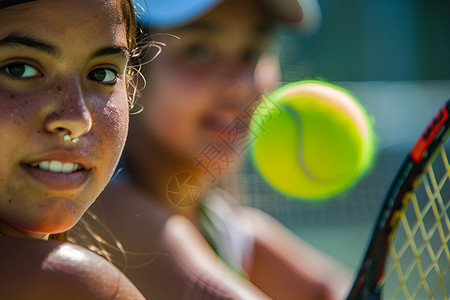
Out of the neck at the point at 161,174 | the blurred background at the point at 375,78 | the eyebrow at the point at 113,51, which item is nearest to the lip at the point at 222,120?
the neck at the point at 161,174

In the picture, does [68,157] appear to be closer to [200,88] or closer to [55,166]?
[55,166]

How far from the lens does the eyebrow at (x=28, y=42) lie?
0.76 meters

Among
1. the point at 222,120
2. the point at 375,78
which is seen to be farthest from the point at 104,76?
the point at 375,78

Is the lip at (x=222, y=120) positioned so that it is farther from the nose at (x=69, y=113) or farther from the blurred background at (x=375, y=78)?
the blurred background at (x=375, y=78)

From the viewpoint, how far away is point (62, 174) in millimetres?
772

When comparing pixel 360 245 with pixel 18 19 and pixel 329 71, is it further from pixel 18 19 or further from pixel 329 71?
pixel 18 19

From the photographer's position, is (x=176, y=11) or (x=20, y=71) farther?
(x=176, y=11)

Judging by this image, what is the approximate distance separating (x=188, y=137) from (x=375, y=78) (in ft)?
14.4

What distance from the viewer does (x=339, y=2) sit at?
5836mm

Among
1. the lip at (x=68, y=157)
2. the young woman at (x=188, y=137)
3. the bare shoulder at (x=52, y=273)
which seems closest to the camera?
the bare shoulder at (x=52, y=273)

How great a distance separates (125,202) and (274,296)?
2.19 feet

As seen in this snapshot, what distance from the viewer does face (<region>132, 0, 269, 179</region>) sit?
5.02ft

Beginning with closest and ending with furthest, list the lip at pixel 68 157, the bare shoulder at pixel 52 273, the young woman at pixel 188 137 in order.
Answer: the bare shoulder at pixel 52 273
the lip at pixel 68 157
the young woman at pixel 188 137

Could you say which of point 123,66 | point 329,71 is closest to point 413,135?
point 329,71
